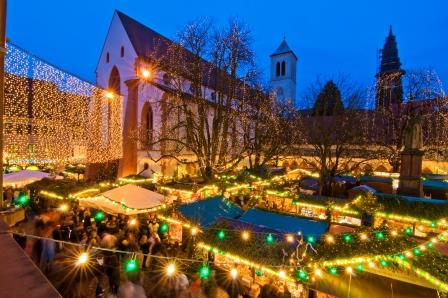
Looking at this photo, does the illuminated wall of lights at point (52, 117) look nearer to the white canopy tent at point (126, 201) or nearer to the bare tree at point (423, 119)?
the white canopy tent at point (126, 201)

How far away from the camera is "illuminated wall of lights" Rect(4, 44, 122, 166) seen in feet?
46.0

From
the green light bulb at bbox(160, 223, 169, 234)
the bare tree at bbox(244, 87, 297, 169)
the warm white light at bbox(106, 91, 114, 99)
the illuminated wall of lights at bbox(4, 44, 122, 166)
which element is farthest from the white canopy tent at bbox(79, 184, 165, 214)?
the bare tree at bbox(244, 87, 297, 169)

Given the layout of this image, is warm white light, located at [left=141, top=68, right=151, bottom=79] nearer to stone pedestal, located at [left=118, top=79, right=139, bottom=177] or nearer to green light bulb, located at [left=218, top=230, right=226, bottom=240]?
stone pedestal, located at [left=118, top=79, right=139, bottom=177]

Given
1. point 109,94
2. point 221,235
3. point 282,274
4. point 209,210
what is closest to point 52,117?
point 109,94

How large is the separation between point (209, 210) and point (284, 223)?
259 centimetres

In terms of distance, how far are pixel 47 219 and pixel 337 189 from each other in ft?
53.5

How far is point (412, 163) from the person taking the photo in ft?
43.9

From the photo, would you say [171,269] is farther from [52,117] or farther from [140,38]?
[140,38]

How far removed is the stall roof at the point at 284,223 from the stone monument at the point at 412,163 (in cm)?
828

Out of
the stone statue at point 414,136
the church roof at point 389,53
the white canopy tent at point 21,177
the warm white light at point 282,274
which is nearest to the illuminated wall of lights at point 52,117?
the white canopy tent at point 21,177

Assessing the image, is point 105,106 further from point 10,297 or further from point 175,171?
point 10,297

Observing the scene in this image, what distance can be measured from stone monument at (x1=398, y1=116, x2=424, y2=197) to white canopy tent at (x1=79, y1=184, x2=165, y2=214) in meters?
11.5

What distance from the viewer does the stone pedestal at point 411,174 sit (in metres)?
13.2

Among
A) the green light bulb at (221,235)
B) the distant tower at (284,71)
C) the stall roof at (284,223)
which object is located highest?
the distant tower at (284,71)
